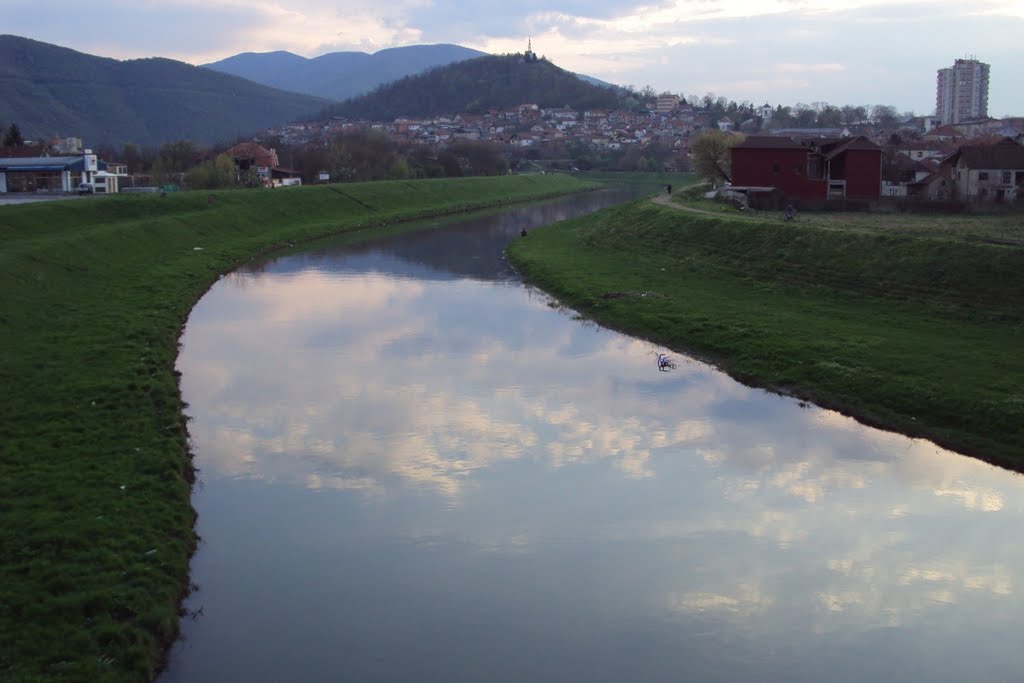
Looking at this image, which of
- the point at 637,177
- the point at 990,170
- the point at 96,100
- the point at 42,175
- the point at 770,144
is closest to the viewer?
the point at 990,170

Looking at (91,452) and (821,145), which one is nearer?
(91,452)

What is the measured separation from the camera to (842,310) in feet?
80.3

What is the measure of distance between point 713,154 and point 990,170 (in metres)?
17.2

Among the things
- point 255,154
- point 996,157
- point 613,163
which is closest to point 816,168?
point 996,157

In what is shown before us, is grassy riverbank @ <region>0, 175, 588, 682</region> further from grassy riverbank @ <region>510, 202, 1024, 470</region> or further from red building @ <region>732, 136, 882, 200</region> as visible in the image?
red building @ <region>732, 136, 882, 200</region>

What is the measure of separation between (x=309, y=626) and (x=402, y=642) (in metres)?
0.97

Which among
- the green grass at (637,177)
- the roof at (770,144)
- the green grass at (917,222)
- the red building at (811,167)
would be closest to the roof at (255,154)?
the green grass at (637,177)

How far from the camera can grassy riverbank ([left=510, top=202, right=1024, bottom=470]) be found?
17.0 meters

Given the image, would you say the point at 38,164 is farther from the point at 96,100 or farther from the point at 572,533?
the point at 96,100

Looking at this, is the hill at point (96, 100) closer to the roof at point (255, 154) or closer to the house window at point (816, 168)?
the roof at point (255, 154)

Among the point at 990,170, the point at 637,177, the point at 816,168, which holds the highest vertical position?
the point at 637,177

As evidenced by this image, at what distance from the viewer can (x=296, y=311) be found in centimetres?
2731

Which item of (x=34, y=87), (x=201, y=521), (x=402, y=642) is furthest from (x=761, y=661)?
(x=34, y=87)

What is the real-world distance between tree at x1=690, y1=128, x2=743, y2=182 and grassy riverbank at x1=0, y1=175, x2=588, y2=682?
3543 cm
